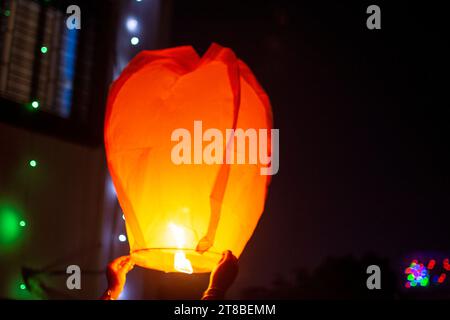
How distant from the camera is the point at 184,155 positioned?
2348 mm

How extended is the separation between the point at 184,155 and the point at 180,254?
341 millimetres

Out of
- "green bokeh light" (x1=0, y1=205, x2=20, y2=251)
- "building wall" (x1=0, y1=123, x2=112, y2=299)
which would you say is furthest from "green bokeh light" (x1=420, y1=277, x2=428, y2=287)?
"green bokeh light" (x1=0, y1=205, x2=20, y2=251)

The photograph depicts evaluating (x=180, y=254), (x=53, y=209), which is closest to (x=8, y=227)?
(x=53, y=209)

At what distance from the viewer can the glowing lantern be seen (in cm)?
A: 232

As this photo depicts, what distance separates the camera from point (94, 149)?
157 inches

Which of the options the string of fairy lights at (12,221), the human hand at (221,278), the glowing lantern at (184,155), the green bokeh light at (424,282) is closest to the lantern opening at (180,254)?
the glowing lantern at (184,155)

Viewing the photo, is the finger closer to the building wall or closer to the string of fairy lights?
the string of fairy lights

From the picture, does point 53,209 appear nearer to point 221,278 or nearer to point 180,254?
point 180,254

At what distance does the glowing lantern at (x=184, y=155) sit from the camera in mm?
2316

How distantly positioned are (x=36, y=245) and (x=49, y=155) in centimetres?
50

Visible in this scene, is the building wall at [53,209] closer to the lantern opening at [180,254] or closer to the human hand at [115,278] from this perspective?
the human hand at [115,278]

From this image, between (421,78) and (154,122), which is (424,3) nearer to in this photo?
(421,78)
